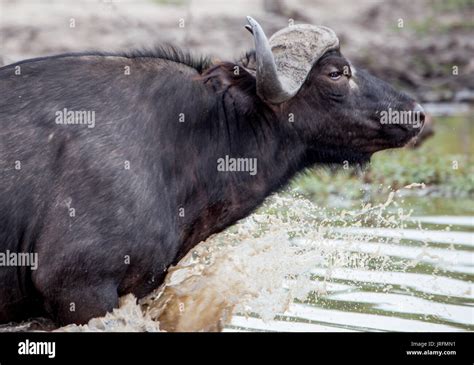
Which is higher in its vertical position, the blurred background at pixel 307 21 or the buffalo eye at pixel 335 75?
the blurred background at pixel 307 21

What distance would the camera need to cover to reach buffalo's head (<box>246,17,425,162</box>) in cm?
757

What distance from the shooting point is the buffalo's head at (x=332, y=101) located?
7.57 m

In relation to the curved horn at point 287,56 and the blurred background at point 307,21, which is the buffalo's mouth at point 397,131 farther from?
the blurred background at point 307,21

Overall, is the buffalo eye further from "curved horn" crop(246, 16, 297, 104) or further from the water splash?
the water splash

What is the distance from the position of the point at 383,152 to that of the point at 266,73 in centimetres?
887

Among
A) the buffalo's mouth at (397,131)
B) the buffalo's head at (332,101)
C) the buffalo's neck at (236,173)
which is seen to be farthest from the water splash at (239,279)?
the buffalo's mouth at (397,131)

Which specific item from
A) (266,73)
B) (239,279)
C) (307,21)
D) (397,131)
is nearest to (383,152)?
(307,21)

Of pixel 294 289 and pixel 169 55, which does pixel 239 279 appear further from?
pixel 169 55

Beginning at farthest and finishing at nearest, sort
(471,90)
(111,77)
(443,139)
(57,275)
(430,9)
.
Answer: (430,9) < (471,90) < (443,139) < (111,77) < (57,275)
